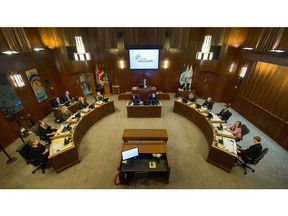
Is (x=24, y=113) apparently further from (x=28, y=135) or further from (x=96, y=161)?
(x=96, y=161)

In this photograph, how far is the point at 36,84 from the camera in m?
7.19

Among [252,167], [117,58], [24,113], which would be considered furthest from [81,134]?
[252,167]

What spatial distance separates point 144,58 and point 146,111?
13.9ft

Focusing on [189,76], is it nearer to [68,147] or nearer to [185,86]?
[185,86]

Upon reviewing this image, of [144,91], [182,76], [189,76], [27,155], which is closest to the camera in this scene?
[27,155]

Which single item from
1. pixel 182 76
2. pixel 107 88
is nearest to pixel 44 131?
pixel 107 88

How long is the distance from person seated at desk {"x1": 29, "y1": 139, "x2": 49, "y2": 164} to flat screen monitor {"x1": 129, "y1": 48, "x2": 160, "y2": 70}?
746 cm

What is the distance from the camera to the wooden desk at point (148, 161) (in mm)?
3895

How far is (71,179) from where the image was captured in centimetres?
436

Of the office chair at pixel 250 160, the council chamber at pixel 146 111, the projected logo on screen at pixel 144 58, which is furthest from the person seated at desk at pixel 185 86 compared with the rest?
the office chair at pixel 250 160

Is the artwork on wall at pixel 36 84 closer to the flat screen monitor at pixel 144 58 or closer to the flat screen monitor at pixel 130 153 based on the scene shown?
the flat screen monitor at pixel 144 58

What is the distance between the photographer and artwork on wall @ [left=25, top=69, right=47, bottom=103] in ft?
22.5

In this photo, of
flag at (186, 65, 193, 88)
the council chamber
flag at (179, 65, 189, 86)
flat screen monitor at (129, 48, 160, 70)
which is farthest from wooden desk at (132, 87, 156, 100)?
flag at (186, 65, 193, 88)

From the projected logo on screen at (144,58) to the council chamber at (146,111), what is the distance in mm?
69
